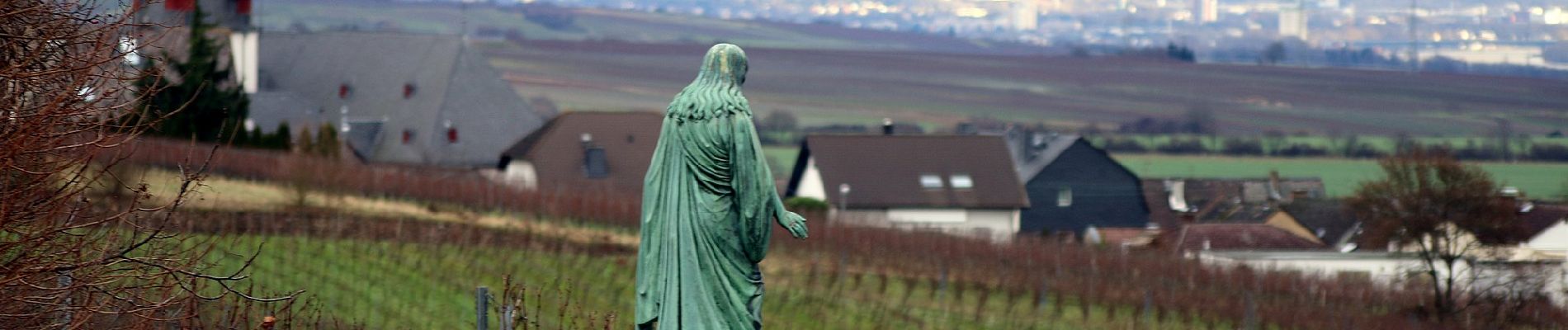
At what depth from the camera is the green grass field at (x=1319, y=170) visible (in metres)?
64.8

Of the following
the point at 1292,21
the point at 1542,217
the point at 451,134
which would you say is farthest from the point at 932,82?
the point at 1542,217

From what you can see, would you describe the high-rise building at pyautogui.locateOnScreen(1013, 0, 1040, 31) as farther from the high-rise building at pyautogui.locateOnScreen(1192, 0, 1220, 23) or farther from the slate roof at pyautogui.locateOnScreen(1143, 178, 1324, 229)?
the slate roof at pyautogui.locateOnScreen(1143, 178, 1324, 229)

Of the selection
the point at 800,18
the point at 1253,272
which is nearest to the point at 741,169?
the point at 1253,272

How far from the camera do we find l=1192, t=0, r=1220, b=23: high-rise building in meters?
142

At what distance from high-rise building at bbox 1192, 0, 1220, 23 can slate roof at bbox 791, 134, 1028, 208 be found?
235 feet

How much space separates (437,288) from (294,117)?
52479mm

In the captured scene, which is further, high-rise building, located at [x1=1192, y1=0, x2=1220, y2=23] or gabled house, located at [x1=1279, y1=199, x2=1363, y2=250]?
high-rise building, located at [x1=1192, y1=0, x2=1220, y2=23]

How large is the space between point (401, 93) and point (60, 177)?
7731 centimetres

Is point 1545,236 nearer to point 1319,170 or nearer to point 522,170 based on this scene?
point 522,170

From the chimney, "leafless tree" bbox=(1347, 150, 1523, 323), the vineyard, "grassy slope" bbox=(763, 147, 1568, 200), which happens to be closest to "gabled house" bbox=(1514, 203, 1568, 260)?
"leafless tree" bbox=(1347, 150, 1523, 323)

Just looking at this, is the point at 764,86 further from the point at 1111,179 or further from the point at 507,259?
the point at 507,259

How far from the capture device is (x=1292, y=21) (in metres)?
131

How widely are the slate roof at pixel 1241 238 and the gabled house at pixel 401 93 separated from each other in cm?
3512

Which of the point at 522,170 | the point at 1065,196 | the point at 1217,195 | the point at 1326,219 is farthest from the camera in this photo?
the point at 1217,195
